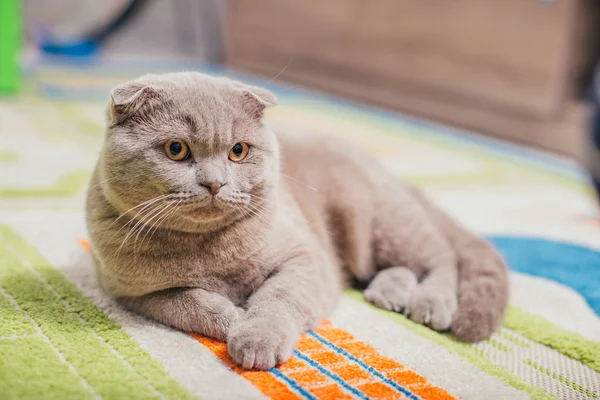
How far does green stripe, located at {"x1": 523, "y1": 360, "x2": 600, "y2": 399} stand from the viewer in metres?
1.04

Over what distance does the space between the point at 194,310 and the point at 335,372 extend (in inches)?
9.6

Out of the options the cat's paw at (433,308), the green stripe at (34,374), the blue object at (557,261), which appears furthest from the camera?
the blue object at (557,261)

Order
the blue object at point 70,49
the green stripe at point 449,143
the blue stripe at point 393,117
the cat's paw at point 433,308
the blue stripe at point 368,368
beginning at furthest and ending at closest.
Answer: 1. the blue object at point 70,49
2. the blue stripe at point 393,117
3. the green stripe at point 449,143
4. the cat's paw at point 433,308
5. the blue stripe at point 368,368

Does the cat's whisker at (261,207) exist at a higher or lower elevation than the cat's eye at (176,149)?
lower

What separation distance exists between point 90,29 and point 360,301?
399cm

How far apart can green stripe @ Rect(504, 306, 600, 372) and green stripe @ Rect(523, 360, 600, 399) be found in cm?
8

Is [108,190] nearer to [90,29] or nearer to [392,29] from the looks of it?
[392,29]

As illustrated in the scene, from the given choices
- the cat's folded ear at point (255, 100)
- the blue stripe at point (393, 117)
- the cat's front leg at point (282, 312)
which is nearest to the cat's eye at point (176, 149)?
the cat's folded ear at point (255, 100)

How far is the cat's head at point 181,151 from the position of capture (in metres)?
1.02

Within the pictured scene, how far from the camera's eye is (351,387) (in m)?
0.99

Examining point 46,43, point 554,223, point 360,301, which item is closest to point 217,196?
point 360,301

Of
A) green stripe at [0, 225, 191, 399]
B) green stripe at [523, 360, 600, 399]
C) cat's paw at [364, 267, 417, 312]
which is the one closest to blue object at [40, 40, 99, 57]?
green stripe at [0, 225, 191, 399]

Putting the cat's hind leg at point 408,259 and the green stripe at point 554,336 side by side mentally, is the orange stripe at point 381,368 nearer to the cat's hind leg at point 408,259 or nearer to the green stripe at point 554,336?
the cat's hind leg at point 408,259

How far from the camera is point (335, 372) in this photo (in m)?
1.03
